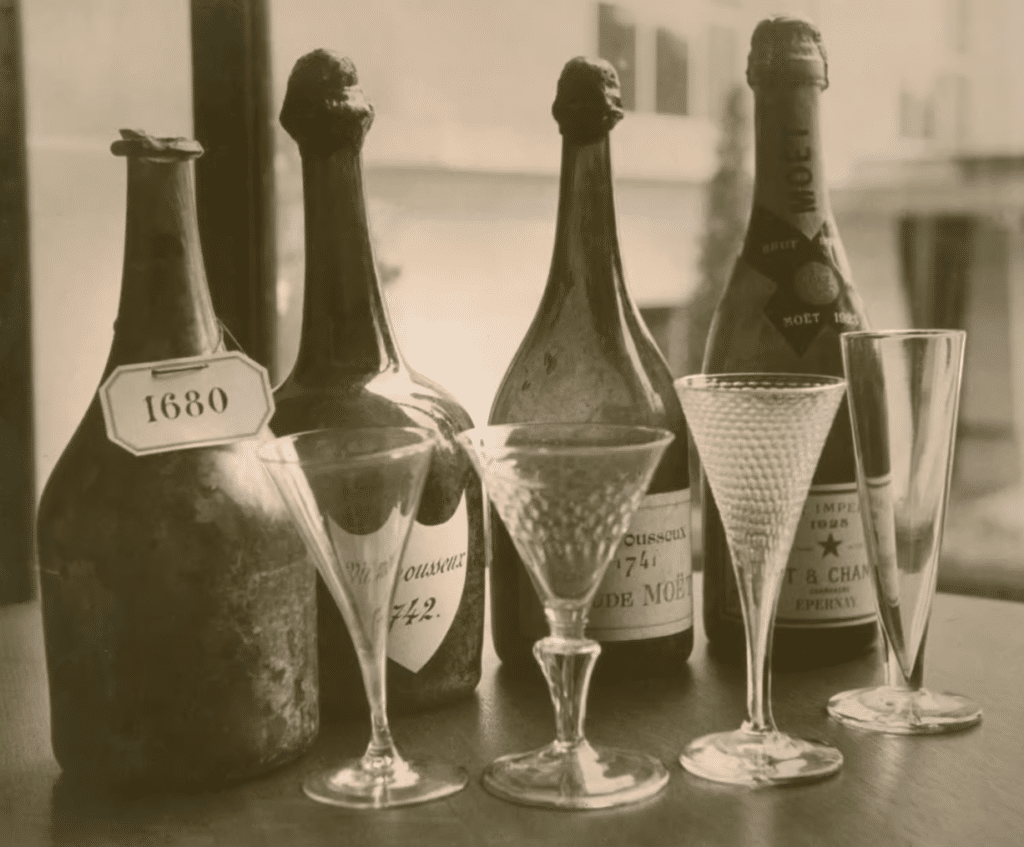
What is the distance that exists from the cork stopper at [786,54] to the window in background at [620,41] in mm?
1072

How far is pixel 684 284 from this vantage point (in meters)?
1.96

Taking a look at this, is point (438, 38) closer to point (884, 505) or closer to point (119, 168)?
point (119, 168)

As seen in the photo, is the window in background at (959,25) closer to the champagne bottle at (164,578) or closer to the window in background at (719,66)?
the window in background at (719,66)

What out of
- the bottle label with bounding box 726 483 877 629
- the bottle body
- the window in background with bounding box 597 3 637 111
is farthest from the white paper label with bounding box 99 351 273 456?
the window in background with bounding box 597 3 637 111

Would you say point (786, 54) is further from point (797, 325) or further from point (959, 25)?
point (959, 25)

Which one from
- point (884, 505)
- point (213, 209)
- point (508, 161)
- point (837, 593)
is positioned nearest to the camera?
point (884, 505)

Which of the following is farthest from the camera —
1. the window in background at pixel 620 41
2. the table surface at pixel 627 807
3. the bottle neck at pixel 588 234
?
the window in background at pixel 620 41

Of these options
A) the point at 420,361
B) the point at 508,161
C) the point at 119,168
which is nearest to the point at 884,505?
the point at 119,168

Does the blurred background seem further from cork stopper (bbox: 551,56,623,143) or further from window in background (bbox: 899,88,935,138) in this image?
cork stopper (bbox: 551,56,623,143)

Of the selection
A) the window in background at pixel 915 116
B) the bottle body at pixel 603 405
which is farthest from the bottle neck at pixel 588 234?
the window in background at pixel 915 116

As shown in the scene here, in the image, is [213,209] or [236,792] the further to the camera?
[213,209]

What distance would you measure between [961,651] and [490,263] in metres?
1.00

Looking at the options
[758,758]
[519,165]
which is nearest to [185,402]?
[758,758]

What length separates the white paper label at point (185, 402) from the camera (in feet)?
1.89
